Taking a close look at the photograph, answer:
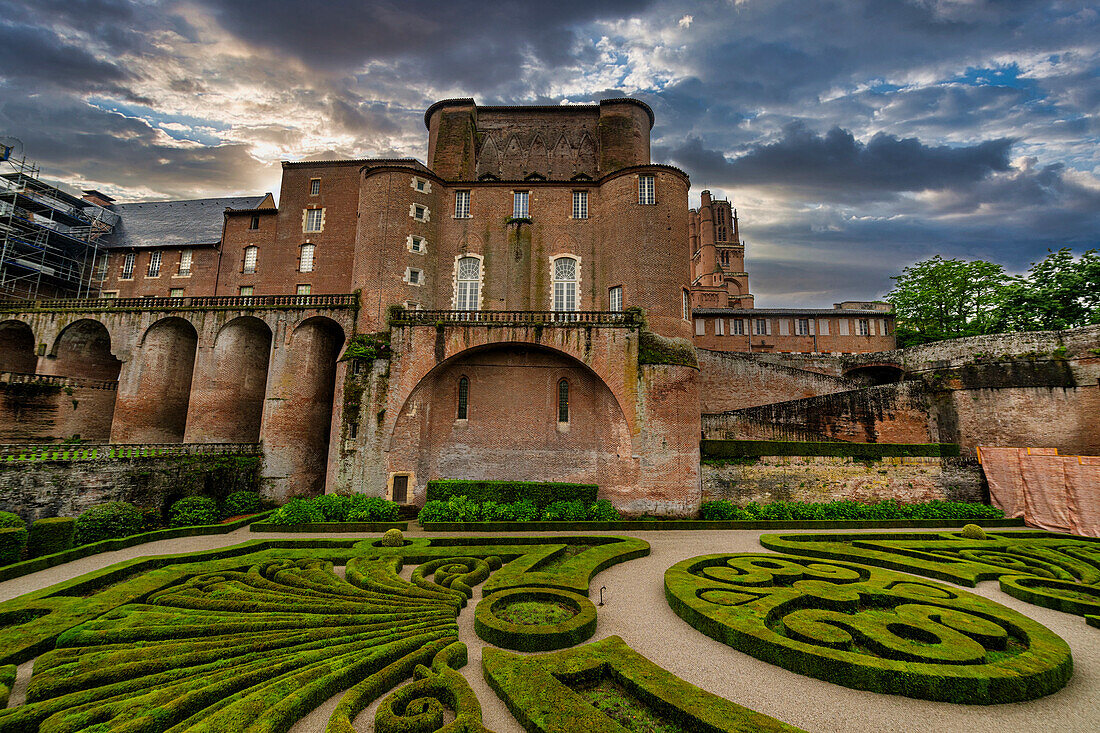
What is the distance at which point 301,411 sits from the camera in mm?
23484

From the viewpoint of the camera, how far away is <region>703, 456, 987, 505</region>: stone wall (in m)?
21.4

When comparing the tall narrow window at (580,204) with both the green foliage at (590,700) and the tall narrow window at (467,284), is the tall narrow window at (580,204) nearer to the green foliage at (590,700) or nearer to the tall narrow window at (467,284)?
the tall narrow window at (467,284)

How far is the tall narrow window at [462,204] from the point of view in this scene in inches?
1041

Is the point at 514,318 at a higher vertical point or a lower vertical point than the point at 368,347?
higher

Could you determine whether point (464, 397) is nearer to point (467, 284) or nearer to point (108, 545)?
point (467, 284)

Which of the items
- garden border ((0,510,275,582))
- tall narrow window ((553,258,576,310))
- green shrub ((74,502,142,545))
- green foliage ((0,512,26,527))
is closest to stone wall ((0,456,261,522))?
green shrub ((74,502,142,545))

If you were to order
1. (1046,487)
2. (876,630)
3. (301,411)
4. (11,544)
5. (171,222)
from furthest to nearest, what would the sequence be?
1. (171,222)
2. (301,411)
3. (1046,487)
4. (11,544)
5. (876,630)

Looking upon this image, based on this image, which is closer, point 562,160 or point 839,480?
point 839,480

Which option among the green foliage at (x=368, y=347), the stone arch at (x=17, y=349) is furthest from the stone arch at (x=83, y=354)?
the green foliage at (x=368, y=347)

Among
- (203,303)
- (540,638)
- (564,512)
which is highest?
(203,303)

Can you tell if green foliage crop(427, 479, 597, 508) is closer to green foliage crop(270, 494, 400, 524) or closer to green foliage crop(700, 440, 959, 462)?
green foliage crop(270, 494, 400, 524)

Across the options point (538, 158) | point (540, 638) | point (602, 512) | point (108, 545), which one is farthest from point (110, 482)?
point (538, 158)

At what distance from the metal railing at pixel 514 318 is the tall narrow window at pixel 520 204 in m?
7.27

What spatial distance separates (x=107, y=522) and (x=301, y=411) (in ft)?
29.2
